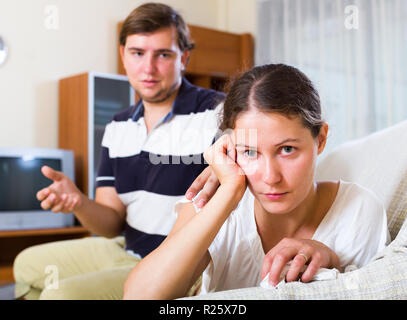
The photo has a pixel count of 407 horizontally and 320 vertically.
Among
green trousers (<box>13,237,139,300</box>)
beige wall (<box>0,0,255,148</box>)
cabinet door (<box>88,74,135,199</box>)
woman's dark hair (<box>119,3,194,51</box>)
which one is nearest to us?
woman's dark hair (<box>119,3,194,51</box>)

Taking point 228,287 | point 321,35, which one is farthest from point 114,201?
point 321,35

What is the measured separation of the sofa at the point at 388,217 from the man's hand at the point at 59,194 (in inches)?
15.9

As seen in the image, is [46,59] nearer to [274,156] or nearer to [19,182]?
[19,182]

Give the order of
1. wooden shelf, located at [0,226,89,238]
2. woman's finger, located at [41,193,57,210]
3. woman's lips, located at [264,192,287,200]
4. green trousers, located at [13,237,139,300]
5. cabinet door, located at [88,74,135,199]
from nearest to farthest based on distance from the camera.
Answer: woman's lips, located at [264,192,287,200] → woman's finger, located at [41,193,57,210] → green trousers, located at [13,237,139,300] → wooden shelf, located at [0,226,89,238] → cabinet door, located at [88,74,135,199]

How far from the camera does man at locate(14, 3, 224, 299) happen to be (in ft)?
2.90

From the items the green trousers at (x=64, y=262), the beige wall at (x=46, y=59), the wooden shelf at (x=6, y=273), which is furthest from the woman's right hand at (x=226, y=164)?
the wooden shelf at (x=6, y=273)

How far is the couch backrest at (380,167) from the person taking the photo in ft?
2.82

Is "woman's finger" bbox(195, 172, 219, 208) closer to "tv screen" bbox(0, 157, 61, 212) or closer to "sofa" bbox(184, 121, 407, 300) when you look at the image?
"sofa" bbox(184, 121, 407, 300)

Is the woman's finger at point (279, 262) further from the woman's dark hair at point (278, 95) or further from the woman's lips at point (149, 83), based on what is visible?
the woman's lips at point (149, 83)

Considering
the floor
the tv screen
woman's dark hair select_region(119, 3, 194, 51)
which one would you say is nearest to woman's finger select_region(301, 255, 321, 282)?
woman's dark hair select_region(119, 3, 194, 51)

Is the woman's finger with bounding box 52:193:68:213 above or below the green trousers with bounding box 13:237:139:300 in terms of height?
above

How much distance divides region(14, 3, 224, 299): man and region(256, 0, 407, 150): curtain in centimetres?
175

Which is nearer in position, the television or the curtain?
the television
